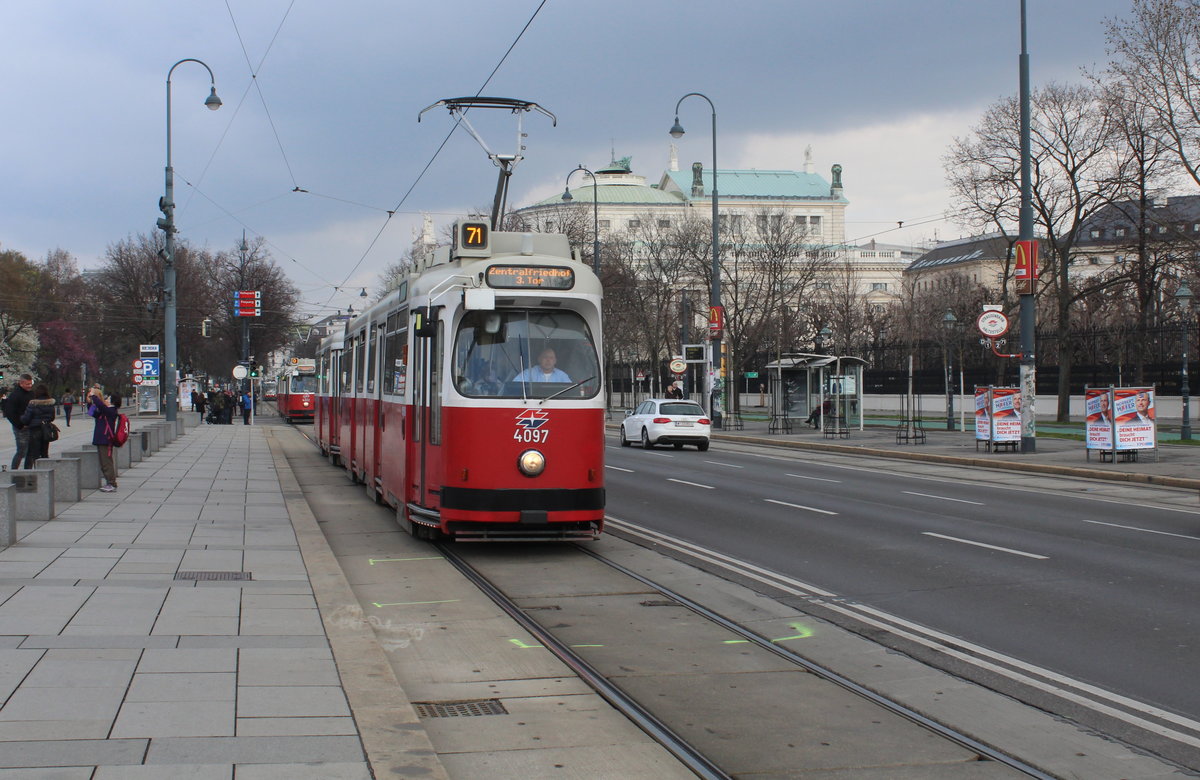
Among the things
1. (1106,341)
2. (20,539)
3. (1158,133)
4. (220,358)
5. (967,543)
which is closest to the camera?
(20,539)

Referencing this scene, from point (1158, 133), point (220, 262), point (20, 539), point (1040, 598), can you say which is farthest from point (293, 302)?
point (1040, 598)

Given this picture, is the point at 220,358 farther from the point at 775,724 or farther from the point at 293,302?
the point at 775,724

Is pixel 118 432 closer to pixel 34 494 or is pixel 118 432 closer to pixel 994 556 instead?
pixel 34 494

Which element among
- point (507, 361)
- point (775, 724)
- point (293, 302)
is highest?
point (293, 302)

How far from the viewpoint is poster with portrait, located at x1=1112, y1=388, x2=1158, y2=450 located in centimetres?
2442

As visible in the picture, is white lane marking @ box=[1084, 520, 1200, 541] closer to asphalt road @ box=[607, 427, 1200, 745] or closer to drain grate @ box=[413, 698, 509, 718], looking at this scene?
asphalt road @ box=[607, 427, 1200, 745]

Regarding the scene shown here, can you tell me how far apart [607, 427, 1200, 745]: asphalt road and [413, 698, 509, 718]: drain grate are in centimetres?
343

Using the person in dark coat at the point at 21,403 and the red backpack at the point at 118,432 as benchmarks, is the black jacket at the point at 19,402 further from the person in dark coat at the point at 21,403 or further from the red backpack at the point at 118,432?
the red backpack at the point at 118,432

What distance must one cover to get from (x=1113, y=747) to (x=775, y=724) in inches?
67.1

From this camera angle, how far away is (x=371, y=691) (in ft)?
20.6

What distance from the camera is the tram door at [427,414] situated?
39.4ft

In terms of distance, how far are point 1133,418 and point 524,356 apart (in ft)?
57.1

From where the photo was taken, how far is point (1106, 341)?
156 feet

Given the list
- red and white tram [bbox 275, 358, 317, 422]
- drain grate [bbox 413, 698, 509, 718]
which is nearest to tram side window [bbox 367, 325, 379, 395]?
drain grate [bbox 413, 698, 509, 718]
